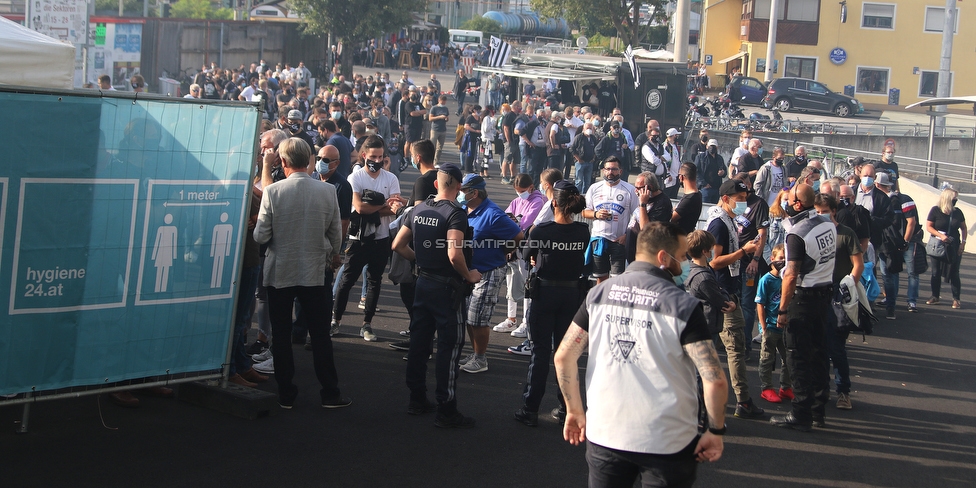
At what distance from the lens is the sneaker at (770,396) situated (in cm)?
709

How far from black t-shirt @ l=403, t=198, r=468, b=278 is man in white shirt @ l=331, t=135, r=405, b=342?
1.83 metres

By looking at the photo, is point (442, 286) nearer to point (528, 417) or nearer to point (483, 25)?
point (528, 417)

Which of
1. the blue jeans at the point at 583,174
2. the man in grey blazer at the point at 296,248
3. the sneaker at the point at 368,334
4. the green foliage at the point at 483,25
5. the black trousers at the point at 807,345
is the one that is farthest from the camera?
the green foliage at the point at 483,25

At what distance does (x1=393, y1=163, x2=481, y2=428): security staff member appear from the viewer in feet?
19.5

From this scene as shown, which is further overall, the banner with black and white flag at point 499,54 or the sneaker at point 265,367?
the banner with black and white flag at point 499,54

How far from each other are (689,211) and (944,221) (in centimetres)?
510

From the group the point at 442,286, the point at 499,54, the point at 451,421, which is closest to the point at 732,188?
the point at 442,286

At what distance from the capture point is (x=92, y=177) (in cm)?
522

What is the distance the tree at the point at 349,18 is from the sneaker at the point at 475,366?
116ft

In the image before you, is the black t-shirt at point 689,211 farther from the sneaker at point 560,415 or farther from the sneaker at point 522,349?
the sneaker at point 560,415

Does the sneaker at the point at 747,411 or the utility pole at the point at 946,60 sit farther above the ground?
the utility pole at the point at 946,60

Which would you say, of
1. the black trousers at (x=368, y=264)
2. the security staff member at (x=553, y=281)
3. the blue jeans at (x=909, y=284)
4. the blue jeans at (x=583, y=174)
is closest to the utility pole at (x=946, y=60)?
the blue jeans at (x=583, y=174)

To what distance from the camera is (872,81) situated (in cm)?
5128

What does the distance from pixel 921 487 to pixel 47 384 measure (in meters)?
5.54
